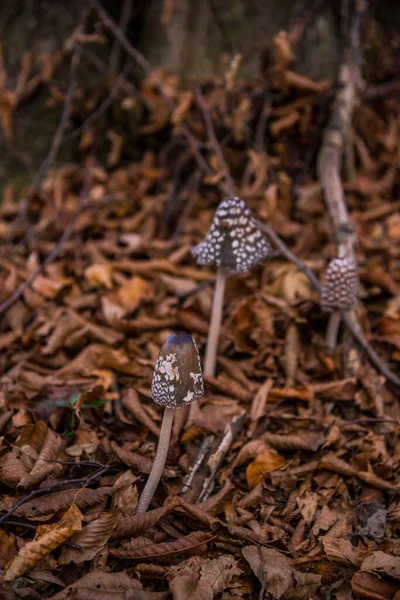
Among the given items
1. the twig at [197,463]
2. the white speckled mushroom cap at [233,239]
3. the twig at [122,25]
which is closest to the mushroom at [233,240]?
the white speckled mushroom cap at [233,239]

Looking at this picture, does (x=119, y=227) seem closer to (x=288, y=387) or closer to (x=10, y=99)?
(x=10, y=99)

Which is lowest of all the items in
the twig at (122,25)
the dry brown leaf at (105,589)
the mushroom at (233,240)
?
the dry brown leaf at (105,589)

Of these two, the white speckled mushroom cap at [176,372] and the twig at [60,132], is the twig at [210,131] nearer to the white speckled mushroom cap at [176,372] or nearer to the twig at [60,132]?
the twig at [60,132]

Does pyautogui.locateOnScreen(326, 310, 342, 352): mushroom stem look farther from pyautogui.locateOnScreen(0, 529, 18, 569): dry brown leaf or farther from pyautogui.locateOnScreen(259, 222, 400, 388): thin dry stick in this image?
pyautogui.locateOnScreen(0, 529, 18, 569): dry brown leaf

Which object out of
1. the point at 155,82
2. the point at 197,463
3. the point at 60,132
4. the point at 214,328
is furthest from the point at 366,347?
the point at 60,132

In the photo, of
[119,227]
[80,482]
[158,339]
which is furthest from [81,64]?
[80,482]

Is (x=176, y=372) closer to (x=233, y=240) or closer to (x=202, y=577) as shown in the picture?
(x=202, y=577)
